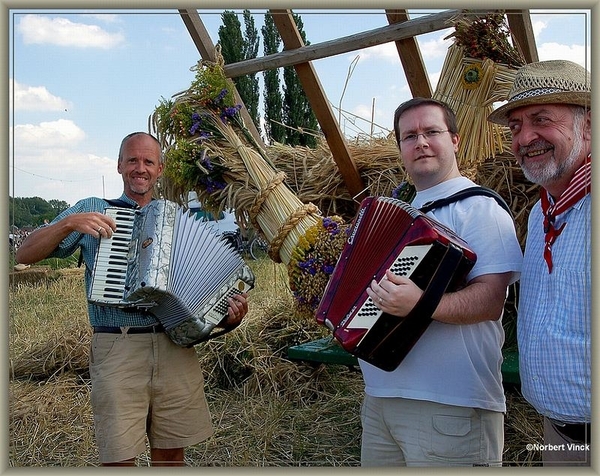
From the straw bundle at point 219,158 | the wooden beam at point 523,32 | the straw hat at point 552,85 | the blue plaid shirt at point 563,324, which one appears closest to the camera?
the blue plaid shirt at point 563,324

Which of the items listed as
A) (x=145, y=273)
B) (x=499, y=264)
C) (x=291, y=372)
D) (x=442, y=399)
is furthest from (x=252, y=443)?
(x=499, y=264)

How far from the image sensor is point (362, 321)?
1.92 m

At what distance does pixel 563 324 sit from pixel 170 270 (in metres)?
1.44

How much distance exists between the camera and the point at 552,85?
74.7 inches

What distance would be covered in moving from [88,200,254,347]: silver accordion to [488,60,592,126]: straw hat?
131 centimetres

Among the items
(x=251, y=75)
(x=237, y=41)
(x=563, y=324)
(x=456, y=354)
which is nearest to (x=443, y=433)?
(x=456, y=354)

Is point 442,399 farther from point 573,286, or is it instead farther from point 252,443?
point 252,443

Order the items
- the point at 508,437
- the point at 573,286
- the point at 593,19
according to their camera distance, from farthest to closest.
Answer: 1. the point at 508,437
2. the point at 593,19
3. the point at 573,286

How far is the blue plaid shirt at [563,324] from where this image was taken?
1756 millimetres

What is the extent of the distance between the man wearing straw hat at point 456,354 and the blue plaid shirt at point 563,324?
10 centimetres

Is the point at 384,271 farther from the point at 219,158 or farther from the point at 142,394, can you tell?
the point at 219,158

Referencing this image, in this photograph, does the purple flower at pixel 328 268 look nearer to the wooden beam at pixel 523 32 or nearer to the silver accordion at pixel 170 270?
the silver accordion at pixel 170 270

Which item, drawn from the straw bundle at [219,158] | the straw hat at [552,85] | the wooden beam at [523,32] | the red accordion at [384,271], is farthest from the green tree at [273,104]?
the straw hat at [552,85]

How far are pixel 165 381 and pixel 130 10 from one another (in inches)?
60.0
